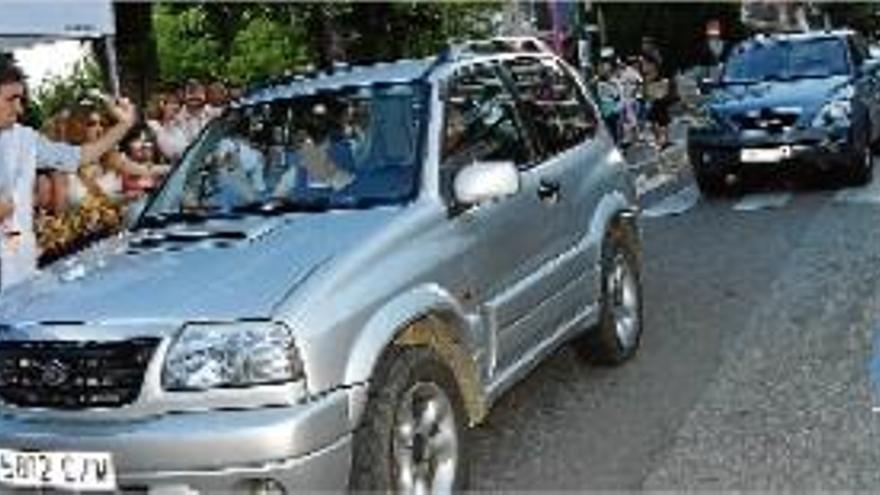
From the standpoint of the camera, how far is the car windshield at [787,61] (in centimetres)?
1520

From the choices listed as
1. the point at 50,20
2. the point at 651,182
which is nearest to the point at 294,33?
the point at 651,182

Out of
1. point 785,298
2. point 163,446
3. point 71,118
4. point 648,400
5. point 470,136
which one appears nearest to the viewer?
point 163,446

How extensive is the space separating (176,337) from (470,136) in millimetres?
1975

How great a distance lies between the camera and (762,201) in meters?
13.9

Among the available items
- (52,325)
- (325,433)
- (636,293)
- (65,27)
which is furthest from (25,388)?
(65,27)

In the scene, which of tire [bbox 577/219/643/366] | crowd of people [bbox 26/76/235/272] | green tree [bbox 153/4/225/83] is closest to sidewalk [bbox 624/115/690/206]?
crowd of people [bbox 26/76/235/272]

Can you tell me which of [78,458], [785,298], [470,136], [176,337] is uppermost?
[470,136]

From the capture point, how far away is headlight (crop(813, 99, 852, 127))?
46.3 ft

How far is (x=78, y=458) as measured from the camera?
14.7 feet

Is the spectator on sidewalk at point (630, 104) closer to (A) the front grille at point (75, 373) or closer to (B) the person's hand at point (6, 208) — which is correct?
(B) the person's hand at point (6, 208)

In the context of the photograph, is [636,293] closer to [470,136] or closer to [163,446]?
[470,136]

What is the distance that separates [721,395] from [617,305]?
3.13 feet

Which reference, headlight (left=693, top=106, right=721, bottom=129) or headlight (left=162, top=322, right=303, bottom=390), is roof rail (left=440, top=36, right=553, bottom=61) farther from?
headlight (left=693, top=106, right=721, bottom=129)

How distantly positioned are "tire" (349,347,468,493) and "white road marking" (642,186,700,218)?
8.56 m
